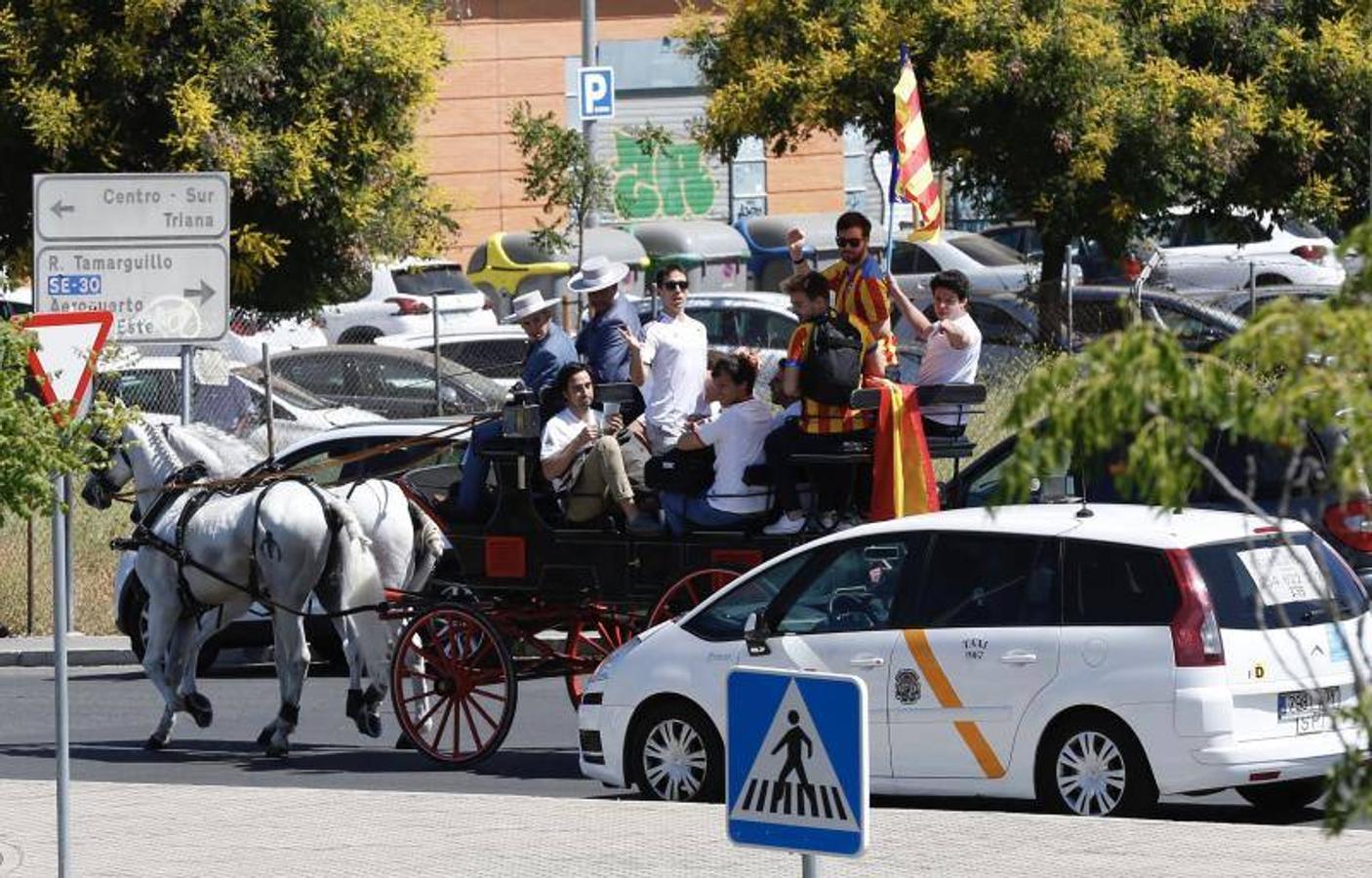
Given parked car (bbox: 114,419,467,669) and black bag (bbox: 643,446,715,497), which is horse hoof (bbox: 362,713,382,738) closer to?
parked car (bbox: 114,419,467,669)

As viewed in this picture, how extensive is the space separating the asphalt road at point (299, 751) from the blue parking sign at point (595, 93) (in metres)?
11.1

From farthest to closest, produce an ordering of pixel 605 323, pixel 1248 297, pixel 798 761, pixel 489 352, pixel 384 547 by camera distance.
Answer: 1. pixel 489 352
2. pixel 1248 297
3. pixel 605 323
4. pixel 384 547
5. pixel 798 761

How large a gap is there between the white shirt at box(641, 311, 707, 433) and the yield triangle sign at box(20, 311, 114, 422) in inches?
188

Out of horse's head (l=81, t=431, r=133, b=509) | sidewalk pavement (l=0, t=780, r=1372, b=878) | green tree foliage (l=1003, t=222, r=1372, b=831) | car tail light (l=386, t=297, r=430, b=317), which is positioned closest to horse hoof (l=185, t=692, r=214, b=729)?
horse's head (l=81, t=431, r=133, b=509)

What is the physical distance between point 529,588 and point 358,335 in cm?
2454

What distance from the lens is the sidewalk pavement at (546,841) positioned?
1018 cm

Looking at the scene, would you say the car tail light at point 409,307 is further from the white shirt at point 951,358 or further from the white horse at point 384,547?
the white shirt at point 951,358

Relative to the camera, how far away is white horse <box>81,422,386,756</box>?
48.7 feet

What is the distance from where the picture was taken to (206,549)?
49.3ft

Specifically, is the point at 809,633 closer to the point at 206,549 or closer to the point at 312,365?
the point at 206,549

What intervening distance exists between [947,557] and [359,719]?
4308 millimetres

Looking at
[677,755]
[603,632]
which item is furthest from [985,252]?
[677,755]

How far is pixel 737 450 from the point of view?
550 inches

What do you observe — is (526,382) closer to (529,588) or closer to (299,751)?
(529,588)
